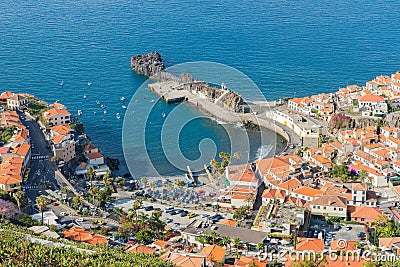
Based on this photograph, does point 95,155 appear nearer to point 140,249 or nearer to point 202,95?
point 140,249

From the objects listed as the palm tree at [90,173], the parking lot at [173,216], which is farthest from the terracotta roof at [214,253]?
the palm tree at [90,173]

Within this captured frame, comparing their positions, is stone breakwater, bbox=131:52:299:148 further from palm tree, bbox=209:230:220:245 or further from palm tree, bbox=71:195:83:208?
palm tree, bbox=71:195:83:208

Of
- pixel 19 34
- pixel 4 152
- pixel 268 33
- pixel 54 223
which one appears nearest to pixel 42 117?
pixel 4 152

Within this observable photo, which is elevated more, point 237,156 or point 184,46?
point 184,46

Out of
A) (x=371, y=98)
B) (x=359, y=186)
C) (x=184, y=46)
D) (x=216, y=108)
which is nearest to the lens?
(x=359, y=186)

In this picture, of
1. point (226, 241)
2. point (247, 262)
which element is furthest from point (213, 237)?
point (247, 262)

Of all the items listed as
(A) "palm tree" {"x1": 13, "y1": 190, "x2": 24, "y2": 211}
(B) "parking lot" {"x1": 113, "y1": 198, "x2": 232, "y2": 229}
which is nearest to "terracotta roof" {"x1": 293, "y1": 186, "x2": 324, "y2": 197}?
(B) "parking lot" {"x1": 113, "y1": 198, "x2": 232, "y2": 229}
